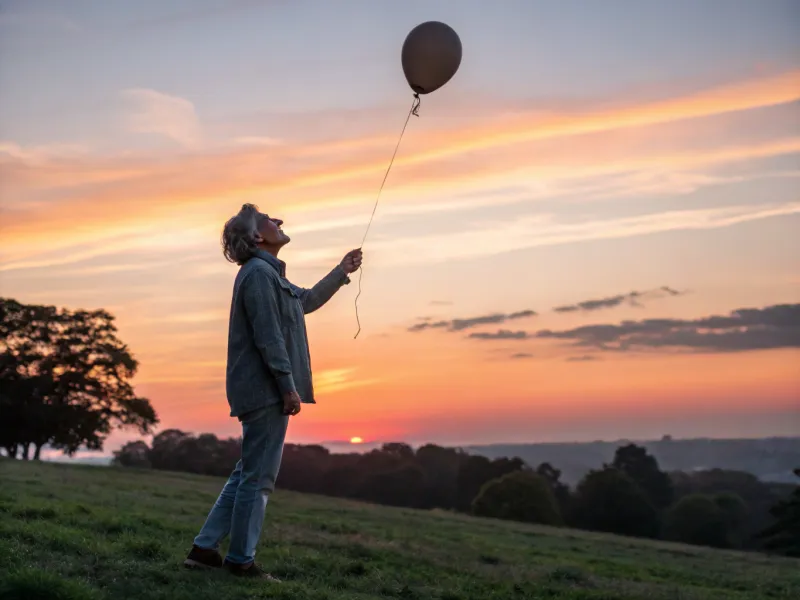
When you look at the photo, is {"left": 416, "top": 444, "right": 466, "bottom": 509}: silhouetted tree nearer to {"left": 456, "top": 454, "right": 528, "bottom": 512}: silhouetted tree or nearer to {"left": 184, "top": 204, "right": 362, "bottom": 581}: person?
{"left": 456, "top": 454, "right": 528, "bottom": 512}: silhouetted tree

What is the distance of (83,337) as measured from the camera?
54031mm

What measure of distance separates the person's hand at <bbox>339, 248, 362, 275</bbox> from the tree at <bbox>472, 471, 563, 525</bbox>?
191 ft

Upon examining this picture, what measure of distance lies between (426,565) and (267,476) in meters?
4.51

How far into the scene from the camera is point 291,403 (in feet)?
26.7

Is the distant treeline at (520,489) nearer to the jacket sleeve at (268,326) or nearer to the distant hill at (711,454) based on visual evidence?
the distant hill at (711,454)

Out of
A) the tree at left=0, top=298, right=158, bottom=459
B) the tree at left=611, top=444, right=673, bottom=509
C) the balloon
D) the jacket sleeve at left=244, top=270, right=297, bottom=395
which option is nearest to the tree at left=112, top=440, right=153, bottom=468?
the tree at left=0, top=298, right=158, bottom=459

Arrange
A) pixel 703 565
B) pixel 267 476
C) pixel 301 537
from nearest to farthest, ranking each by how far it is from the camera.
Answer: pixel 267 476 → pixel 301 537 → pixel 703 565

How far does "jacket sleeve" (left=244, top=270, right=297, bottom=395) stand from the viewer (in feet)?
26.6

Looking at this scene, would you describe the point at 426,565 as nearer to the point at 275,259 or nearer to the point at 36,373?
the point at 275,259

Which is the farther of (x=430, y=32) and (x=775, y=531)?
(x=775, y=531)

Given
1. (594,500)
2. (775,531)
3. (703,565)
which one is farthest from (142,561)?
(594,500)

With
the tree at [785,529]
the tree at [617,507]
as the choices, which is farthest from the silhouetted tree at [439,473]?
the tree at [785,529]

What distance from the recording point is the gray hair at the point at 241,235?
855cm

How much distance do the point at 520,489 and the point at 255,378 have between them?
6156cm
